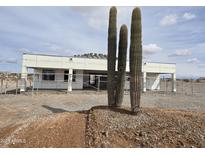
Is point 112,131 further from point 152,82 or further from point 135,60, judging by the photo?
point 152,82

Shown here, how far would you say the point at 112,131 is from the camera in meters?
5.88

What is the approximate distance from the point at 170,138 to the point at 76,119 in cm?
304

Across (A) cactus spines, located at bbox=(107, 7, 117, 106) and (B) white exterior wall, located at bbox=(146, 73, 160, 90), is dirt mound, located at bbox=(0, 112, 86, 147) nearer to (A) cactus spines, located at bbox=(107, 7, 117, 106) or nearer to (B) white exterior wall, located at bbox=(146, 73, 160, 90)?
(A) cactus spines, located at bbox=(107, 7, 117, 106)

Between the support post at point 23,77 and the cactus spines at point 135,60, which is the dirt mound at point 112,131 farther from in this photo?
the support post at point 23,77

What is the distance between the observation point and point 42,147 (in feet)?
17.6

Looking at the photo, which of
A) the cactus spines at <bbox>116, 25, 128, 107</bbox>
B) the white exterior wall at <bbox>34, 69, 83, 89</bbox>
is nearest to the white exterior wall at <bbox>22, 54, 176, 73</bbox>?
the white exterior wall at <bbox>34, 69, 83, 89</bbox>

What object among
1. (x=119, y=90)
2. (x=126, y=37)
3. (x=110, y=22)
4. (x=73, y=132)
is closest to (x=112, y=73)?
(x=119, y=90)

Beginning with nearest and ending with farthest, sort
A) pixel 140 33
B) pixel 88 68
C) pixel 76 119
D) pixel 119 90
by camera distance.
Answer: pixel 76 119, pixel 140 33, pixel 119 90, pixel 88 68

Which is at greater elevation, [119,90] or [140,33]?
[140,33]

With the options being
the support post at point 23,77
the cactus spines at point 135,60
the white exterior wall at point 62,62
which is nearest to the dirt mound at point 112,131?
the cactus spines at point 135,60

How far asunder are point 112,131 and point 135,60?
113 inches

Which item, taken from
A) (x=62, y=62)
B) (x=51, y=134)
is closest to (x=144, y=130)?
(x=51, y=134)

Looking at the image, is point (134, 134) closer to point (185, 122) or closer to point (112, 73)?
point (185, 122)

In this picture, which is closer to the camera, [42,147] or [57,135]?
[42,147]
